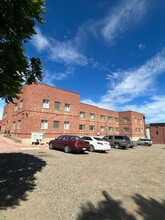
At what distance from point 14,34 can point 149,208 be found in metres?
6.30

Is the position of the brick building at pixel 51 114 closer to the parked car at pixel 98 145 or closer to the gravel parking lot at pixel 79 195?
the parked car at pixel 98 145

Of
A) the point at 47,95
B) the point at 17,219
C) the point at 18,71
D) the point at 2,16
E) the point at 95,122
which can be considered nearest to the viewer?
the point at 17,219

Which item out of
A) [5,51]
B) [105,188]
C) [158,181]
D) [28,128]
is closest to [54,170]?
[105,188]

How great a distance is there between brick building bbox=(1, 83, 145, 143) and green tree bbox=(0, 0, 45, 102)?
43.8 ft

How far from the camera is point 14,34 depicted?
4.31m

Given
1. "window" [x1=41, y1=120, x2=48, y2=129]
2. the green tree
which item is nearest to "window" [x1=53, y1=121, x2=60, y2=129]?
"window" [x1=41, y1=120, x2=48, y2=129]

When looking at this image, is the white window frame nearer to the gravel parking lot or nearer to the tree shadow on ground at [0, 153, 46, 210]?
the tree shadow on ground at [0, 153, 46, 210]

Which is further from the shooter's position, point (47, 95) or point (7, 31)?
point (47, 95)

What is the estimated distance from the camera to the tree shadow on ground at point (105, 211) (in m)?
3.70

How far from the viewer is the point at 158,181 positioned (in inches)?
263

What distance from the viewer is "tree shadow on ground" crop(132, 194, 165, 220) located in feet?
12.7

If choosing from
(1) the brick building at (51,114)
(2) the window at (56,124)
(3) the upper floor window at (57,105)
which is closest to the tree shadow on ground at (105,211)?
(1) the brick building at (51,114)

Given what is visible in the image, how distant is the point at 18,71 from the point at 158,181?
7305mm

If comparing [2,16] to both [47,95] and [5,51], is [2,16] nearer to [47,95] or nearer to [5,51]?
[5,51]
